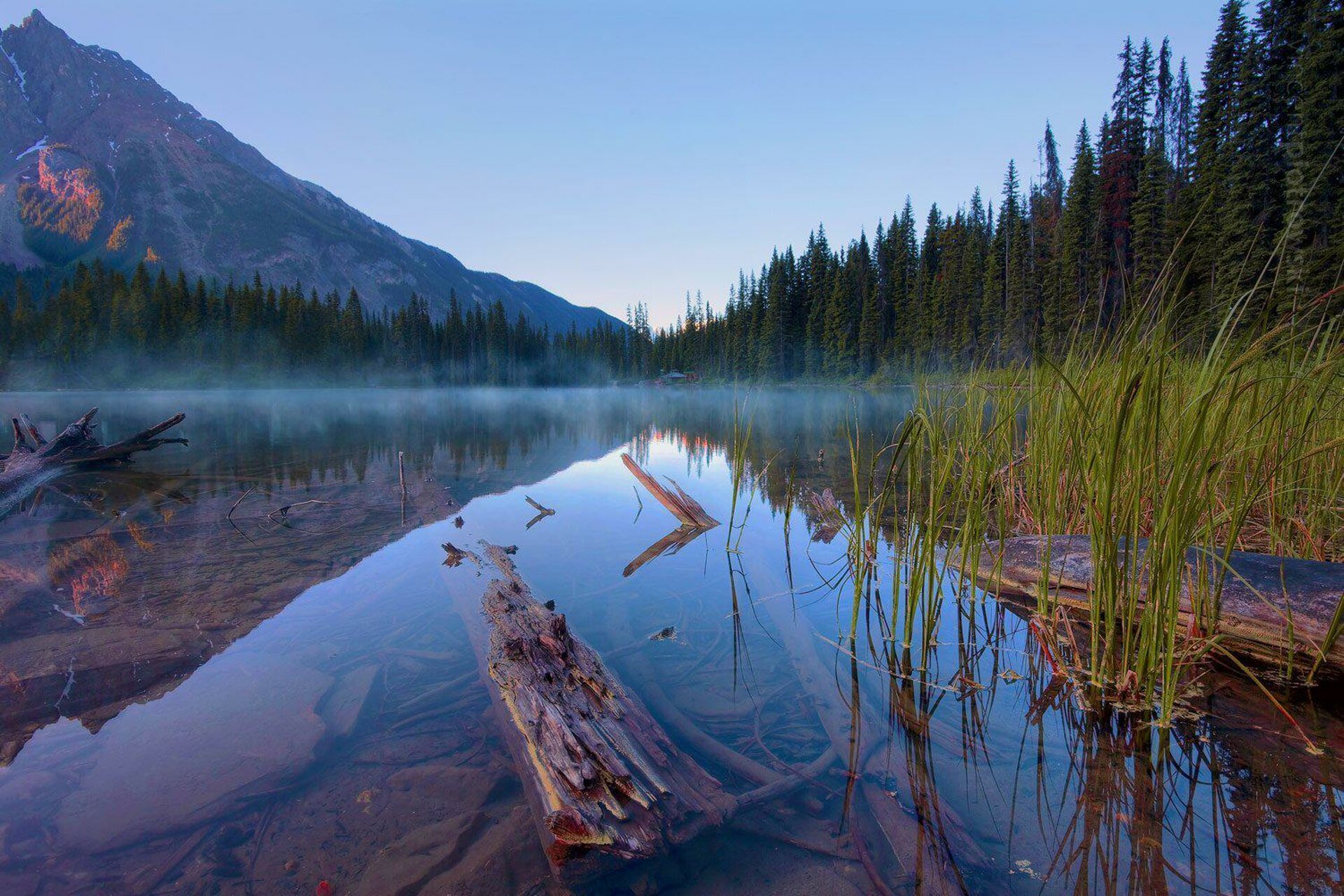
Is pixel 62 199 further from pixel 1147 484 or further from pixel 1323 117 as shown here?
pixel 1323 117

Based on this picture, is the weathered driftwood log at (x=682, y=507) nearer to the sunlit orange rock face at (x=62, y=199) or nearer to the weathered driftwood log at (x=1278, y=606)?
the weathered driftwood log at (x=1278, y=606)

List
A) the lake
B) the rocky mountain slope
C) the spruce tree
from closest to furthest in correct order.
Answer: the lake < the spruce tree < the rocky mountain slope

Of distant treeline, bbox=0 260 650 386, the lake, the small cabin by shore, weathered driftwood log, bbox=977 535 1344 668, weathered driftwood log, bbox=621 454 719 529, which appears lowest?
the lake

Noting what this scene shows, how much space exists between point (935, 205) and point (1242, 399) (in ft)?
200

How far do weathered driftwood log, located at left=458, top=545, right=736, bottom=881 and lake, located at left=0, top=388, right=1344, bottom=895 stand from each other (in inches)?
3.1

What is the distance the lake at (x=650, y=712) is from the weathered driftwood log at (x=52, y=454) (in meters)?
4.70

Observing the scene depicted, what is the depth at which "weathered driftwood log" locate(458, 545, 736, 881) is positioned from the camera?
1932 millimetres

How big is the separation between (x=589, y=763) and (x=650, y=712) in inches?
25.3

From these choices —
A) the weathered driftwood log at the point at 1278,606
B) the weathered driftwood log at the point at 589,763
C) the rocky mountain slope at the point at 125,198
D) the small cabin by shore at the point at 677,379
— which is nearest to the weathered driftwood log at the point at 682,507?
the weathered driftwood log at the point at 589,763

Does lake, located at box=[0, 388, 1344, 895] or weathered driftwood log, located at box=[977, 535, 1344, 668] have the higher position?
weathered driftwood log, located at box=[977, 535, 1344, 668]

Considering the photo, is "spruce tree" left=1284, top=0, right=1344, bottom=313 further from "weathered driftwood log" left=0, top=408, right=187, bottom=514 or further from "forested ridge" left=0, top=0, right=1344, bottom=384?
"weathered driftwood log" left=0, top=408, right=187, bottom=514

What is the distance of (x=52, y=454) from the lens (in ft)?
31.7

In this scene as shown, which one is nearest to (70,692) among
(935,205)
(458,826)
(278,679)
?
(278,679)

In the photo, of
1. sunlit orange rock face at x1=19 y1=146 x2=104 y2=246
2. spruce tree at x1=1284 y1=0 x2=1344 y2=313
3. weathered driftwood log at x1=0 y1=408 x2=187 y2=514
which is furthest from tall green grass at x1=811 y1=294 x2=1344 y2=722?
sunlit orange rock face at x1=19 y1=146 x2=104 y2=246
